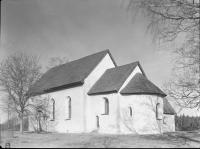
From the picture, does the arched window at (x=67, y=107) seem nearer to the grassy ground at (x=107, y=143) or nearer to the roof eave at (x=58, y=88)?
the roof eave at (x=58, y=88)

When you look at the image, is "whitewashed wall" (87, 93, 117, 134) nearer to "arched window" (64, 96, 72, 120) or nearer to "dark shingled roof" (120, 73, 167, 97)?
"dark shingled roof" (120, 73, 167, 97)

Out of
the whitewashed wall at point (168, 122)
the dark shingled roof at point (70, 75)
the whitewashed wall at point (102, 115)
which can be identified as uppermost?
the dark shingled roof at point (70, 75)

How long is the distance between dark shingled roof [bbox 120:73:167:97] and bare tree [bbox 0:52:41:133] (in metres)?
10.1

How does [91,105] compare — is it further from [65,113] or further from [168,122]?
[168,122]

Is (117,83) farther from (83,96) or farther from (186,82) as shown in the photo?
(186,82)

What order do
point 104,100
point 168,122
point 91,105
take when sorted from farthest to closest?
point 168,122, point 91,105, point 104,100

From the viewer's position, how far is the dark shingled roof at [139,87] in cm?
2636

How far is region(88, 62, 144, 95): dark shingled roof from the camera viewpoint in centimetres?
2708

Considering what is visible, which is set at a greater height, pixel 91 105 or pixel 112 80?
pixel 112 80

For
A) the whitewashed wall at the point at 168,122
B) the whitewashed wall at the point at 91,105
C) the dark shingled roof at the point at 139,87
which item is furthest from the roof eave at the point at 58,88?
the whitewashed wall at the point at 168,122

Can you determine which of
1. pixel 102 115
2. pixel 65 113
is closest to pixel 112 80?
pixel 102 115

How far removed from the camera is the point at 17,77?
87.4 feet

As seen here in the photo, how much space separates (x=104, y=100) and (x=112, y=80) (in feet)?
A: 8.05

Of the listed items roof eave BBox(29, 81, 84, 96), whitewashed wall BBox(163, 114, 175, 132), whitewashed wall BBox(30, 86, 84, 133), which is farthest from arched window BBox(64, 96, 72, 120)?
whitewashed wall BBox(163, 114, 175, 132)
